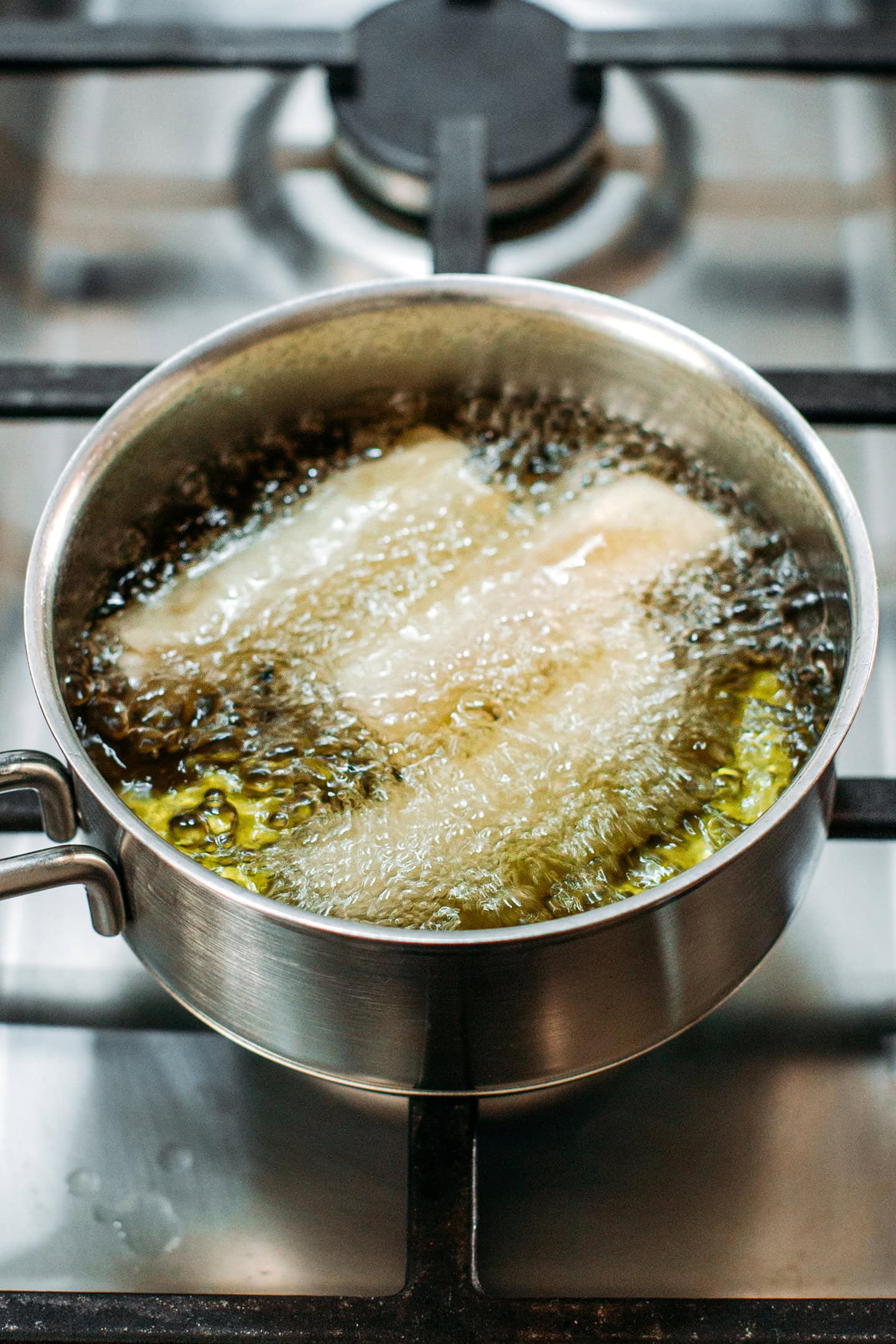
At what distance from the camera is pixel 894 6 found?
0.97m

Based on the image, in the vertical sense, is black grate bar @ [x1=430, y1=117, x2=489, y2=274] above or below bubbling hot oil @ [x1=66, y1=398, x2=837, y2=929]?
above

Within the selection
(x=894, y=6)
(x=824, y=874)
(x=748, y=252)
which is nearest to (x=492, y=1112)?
(x=824, y=874)

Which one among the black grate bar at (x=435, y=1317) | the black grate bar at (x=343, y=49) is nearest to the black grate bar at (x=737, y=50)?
the black grate bar at (x=343, y=49)

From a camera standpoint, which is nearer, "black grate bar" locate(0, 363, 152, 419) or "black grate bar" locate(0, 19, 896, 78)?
"black grate bar" locate(0, 363, 152, 419)

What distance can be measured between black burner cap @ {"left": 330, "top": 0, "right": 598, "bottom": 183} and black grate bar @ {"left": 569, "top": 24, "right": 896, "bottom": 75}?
0.03m

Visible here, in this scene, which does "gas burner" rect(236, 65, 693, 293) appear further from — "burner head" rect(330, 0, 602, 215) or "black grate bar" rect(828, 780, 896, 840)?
"black grate bar" rect(828, 780, 896, 840)

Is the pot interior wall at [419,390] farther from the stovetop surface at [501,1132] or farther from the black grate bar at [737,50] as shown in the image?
the black grate bar at [737,50]

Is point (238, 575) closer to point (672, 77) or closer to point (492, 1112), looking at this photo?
point (492, 1112)

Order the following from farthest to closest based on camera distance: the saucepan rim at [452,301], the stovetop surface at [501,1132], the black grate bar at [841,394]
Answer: the black grate bar at [841,394], the stovetop surface at [501,1132], the saucepan rim at [452,301]

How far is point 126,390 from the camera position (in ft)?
2.21

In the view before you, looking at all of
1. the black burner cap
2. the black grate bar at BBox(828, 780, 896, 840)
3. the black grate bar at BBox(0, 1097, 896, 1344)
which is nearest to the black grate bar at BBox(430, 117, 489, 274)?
the black burner cap

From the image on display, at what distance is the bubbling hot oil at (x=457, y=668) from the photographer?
1.74ft

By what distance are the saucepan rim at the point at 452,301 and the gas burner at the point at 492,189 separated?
6.6 inches

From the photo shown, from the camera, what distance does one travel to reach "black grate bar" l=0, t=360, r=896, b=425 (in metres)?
0.67
